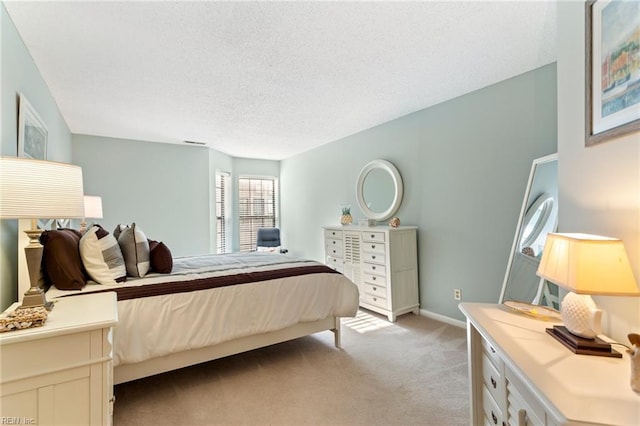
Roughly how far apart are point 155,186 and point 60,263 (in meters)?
3.45

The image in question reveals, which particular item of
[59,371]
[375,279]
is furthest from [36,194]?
[375,279]

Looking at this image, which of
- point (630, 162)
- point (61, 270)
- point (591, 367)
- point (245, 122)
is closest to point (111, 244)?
point (61, 270)

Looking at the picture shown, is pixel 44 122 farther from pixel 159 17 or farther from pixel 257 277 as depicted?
pixel 257 277

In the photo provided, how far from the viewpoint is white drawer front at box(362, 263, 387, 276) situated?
11.4 feet

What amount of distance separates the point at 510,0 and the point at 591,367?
6.38ft

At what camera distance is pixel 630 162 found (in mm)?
1128

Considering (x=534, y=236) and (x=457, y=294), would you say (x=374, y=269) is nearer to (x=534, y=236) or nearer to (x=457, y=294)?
(x=457, y=294)

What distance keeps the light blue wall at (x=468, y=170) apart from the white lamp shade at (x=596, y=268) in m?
1.88

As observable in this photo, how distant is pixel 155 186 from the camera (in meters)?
4.95

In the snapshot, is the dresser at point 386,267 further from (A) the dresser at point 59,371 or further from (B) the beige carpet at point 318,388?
(A) the dresser at point 59,371

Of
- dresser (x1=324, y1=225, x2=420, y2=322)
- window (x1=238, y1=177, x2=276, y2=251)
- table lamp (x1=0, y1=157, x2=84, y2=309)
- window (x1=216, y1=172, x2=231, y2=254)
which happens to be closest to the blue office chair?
window (x1=238, y1=177, x2=276, y2=251)

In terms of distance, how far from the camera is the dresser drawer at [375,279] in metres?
3.48

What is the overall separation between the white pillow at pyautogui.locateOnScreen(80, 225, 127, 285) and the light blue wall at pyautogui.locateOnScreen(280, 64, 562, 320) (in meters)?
3.08

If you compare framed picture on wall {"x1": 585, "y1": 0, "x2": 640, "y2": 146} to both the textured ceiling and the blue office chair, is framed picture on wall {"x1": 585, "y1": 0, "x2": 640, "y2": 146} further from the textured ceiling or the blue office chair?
the blue office chair
